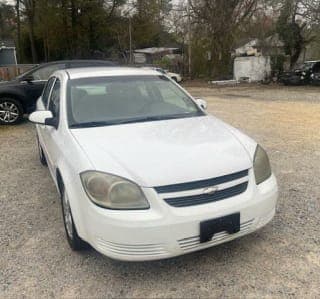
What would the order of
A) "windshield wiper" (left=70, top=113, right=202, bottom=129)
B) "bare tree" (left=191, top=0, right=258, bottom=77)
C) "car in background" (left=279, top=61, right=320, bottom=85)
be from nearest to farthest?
1. "windshield wiper" (left=70, top=113, right=202, bottom=129)
2. "car in background" (left=279, top=61, right=320, bottom=85)
3. "bare tree" (left=191, top=0, right=258, bottom=77)

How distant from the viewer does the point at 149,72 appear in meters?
4.44

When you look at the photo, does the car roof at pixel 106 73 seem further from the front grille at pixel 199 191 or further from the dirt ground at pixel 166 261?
the front grille at pixel 199 191

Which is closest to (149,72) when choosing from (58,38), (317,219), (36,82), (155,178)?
(155,178)

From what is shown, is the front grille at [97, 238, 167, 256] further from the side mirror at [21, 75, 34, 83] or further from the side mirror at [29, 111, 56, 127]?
the side mirror at [21, 75, 34, 83]

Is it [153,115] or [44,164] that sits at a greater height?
[153,115]

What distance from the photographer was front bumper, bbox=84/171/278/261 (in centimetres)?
251

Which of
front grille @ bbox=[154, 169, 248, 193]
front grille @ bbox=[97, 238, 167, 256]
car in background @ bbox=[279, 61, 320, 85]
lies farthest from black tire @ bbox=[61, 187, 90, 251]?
car in background @ bbox=[279, 61, 320, 85]

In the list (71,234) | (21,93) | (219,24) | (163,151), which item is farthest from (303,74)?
(71,234)

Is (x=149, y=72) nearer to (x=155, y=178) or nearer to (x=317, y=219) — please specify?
(x=155, y=178)

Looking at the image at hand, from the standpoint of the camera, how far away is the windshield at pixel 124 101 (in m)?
3.65

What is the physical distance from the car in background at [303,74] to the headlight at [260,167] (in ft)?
56.4

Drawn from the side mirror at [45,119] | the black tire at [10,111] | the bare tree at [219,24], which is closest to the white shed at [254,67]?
the bare tree at [219,24]

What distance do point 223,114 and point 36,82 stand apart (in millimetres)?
4921

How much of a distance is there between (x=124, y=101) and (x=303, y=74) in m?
16.9
